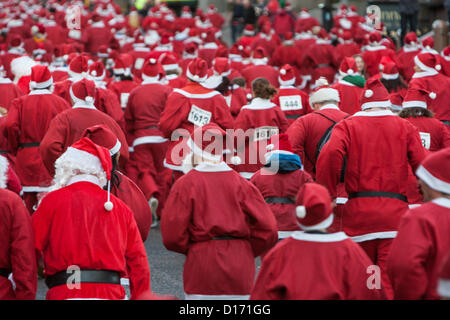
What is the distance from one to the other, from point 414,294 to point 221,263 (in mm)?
1397

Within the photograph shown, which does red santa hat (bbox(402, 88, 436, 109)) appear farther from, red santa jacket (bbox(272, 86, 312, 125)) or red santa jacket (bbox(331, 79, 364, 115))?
red santa jacket (bbox(272, 86, 312, 125))

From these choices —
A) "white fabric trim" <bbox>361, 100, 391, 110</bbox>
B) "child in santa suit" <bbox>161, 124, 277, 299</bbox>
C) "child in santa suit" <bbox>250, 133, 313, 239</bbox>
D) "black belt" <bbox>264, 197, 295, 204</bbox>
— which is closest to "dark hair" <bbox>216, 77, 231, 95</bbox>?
"child in santa suit" <bbox>250, 133, 313, 239</bbox>

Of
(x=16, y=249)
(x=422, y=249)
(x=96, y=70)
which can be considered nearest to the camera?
(x=422, y=249)

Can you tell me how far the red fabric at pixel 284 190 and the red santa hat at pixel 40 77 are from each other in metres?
3.45

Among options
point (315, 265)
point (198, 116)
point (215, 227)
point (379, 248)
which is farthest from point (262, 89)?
point (315, 265)

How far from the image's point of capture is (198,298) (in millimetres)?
5047

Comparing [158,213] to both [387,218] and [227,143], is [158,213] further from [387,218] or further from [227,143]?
[387,218]

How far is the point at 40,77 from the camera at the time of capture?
8.61 meters

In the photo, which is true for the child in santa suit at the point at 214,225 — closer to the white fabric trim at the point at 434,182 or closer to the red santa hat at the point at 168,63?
the white fabric trim at the point at 434,182

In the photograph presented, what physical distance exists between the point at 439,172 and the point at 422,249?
41 centimetres

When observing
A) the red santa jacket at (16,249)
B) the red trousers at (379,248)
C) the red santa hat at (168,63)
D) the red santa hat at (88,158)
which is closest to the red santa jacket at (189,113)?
the red santa hat at (168,63)

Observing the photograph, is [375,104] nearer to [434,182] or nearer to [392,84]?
[434,182]

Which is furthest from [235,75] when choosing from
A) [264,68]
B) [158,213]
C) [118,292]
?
[118,292]

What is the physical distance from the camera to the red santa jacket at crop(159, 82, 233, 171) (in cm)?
890
